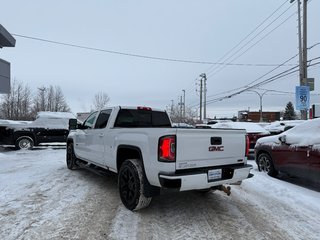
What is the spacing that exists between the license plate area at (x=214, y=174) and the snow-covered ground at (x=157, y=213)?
0.66 metres

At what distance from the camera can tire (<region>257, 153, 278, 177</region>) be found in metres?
8.23

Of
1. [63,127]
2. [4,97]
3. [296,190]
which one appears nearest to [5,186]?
[296,190]

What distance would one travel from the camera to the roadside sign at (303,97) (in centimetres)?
1531


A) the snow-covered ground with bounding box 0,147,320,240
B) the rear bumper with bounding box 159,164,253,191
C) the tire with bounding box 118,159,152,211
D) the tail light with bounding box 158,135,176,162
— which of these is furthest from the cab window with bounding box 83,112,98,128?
the rear bumper with bounding box 159,164,253,191

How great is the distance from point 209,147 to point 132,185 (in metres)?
1.41

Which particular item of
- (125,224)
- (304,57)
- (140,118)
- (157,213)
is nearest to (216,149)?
(157,213)

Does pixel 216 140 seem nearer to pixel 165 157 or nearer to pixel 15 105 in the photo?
pixel 165 157

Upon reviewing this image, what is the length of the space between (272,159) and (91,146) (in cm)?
481

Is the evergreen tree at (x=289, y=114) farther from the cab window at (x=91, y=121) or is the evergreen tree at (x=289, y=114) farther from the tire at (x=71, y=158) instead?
the cab window at (x=91, y=121)

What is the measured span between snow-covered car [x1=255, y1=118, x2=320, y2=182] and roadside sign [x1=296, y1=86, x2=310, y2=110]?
7952 mm

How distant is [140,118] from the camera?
676 cm

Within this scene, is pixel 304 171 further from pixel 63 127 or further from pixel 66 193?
pixel 63 127

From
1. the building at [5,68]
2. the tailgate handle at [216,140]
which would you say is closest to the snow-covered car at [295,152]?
the tailgate handle at [216,140]

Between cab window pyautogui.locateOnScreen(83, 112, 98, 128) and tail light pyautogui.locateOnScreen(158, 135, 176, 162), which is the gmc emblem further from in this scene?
cab window pyautogui.locateOnScreen(83, 112, 98, 128)
